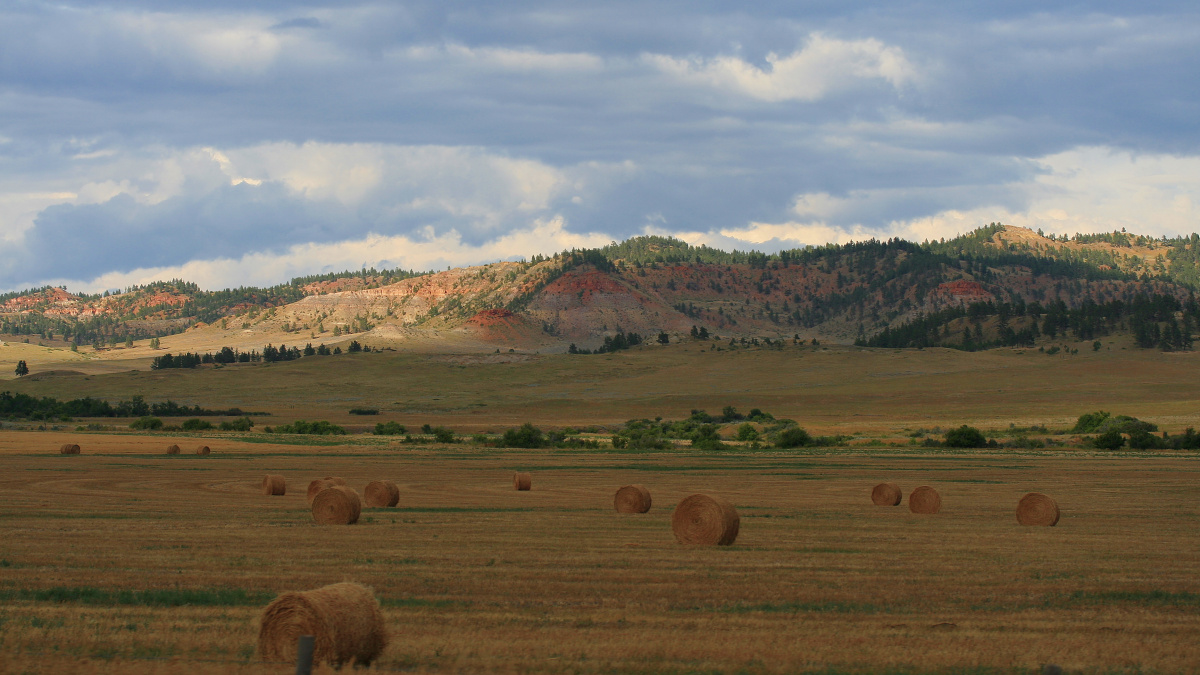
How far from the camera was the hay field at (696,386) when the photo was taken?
98056 mm

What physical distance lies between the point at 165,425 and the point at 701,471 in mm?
59510

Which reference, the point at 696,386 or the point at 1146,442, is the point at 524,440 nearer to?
the point at 1146,442

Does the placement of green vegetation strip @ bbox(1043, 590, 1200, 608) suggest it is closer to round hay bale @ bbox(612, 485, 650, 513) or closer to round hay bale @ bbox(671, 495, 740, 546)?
round hay bale @ bbox(671, 495, 740, 546)

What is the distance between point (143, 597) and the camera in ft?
45.2

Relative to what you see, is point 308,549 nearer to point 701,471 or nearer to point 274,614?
point 274,614

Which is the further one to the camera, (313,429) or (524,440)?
(313,429)

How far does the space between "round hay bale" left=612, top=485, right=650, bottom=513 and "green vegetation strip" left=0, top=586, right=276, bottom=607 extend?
13716 mm

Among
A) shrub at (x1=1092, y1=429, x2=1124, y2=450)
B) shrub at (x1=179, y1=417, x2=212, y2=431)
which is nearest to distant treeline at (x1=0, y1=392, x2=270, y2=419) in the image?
shrub at (x1=179, y1=417, x2=212, y2=431)

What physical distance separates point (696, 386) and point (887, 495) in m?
101

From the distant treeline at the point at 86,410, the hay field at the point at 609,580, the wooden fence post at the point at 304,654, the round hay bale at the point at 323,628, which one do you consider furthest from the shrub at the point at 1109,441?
the distant treeline at the point at 86,410

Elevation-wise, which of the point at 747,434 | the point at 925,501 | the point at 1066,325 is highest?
the point at 1066,325

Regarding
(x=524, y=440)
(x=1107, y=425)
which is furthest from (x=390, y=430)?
(x=1107, y=425)

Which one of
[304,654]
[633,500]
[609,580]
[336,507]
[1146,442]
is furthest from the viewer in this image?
[1146,442]

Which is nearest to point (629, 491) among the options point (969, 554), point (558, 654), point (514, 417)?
point (969, 554)
